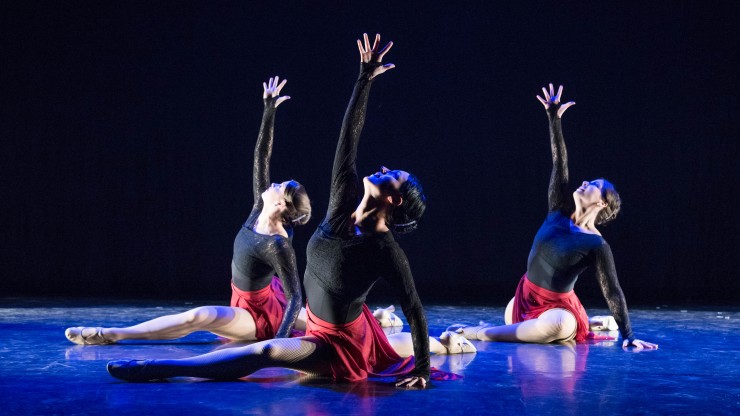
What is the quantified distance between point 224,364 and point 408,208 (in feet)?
2.74

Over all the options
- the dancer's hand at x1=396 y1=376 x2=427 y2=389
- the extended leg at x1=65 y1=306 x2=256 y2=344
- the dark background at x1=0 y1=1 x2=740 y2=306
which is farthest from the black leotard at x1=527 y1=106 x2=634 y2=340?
the dark background at x1=0 y1=1 x2=740 y2=306

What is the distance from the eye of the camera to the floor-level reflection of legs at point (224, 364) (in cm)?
275

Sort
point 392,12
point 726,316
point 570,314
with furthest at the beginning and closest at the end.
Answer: point 392,12 < point 726,316 < point 570,314

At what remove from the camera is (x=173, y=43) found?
6723 mm

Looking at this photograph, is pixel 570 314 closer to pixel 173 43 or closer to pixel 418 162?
pixel 418 162

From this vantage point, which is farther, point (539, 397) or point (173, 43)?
point (173, 43)

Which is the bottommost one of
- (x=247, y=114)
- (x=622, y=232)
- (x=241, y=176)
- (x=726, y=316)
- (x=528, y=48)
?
(x=726, y=316)

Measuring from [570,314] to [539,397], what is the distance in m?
1.54

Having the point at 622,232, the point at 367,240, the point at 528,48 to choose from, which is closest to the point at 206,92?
the point at 528,48

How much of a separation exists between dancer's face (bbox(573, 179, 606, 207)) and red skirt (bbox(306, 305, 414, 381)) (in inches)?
65.2

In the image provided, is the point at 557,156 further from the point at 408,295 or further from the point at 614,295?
the point at 408,295

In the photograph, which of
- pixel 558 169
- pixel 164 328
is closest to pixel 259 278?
pixel 164 328

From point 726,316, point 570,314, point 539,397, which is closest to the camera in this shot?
point 539,397

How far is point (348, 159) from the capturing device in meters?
2.72
